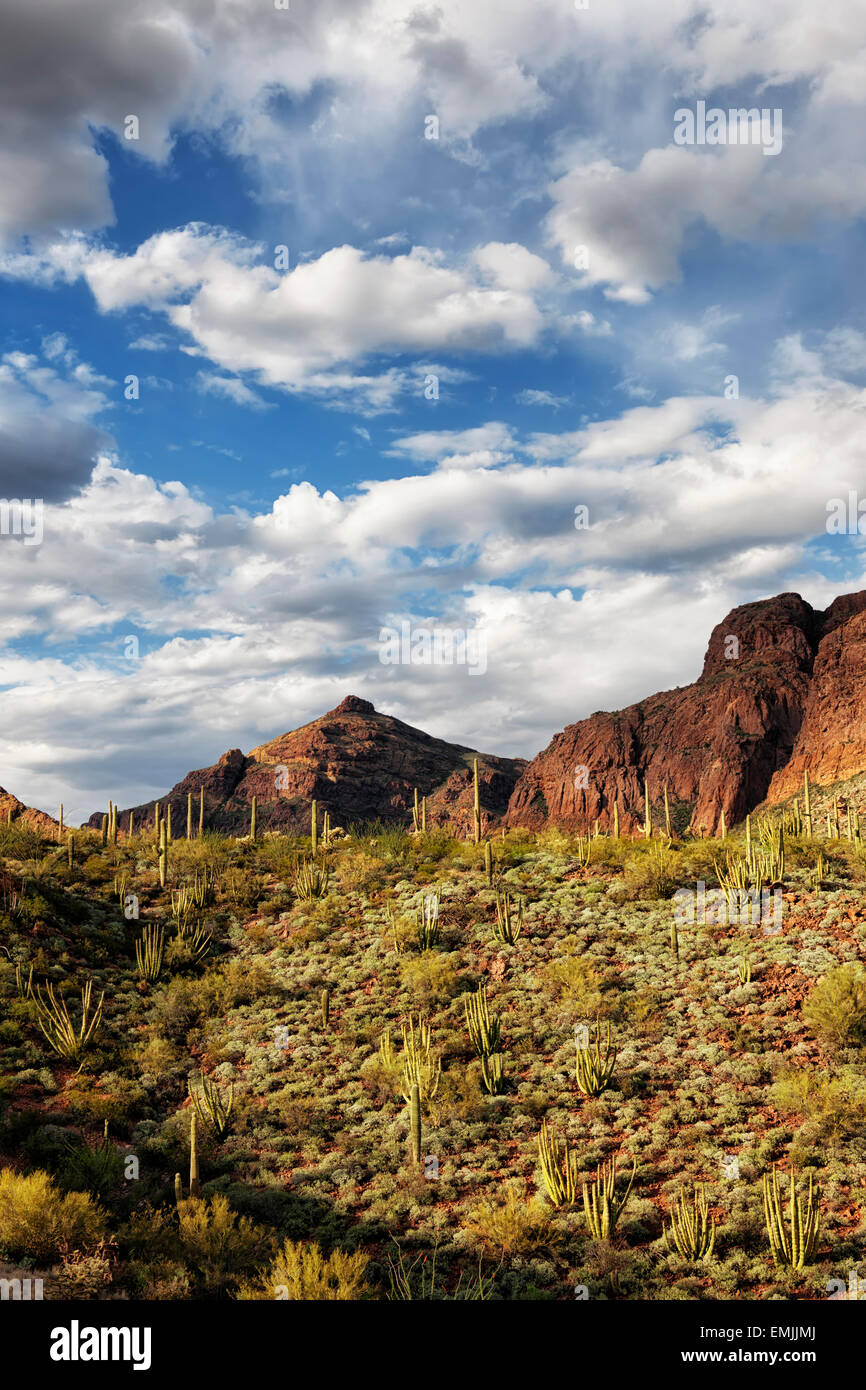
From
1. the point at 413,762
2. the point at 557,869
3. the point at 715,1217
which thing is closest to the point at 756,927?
the point at 557,869

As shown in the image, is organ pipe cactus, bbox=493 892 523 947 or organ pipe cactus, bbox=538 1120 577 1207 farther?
organ pipe cactus, bbox=493 892 523 947

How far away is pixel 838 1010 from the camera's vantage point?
651 inches

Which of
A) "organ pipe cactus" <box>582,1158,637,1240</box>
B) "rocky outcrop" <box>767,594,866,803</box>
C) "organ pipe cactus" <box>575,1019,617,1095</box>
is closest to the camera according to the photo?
"organ pipe cactus" <box>582,1158,637,1240</box>

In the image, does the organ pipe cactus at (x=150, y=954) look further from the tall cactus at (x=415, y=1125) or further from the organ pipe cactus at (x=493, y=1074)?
the tall cactus at (x=415, y=1125)

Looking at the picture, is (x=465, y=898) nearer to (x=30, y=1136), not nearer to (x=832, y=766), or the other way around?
(x=30, y=1136)

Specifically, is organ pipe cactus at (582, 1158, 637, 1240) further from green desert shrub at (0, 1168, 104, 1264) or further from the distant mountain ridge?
the distant mountain ridge

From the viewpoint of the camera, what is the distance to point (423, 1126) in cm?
1609

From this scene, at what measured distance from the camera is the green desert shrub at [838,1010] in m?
16.3

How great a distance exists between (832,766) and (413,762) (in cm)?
6625

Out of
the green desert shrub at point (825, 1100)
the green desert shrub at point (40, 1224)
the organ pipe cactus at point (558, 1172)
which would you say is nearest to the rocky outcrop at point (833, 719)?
the green desert shrub at point (825, 1100)

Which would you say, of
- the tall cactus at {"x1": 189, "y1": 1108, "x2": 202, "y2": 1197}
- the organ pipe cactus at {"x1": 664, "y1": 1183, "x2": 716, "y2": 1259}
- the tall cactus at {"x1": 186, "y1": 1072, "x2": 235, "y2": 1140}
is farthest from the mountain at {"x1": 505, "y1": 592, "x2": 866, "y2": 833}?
the tall cactus at {"x1": 189, "y1": 1108, "x2": 202, "y2": 1197}

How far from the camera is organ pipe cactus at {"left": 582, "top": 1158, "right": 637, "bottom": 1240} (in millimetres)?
12214

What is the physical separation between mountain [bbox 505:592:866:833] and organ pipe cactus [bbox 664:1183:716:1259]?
322 ft

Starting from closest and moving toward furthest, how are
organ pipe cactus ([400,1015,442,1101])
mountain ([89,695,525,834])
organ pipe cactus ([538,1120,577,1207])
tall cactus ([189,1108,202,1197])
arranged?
organ pipe cactus ([538,1120,577,1207]) → tall cactus ([189,1108,202,1197]) → organ pipe cactus ([400,1015,442,1101]) → mountain ([89,695,525,834])
